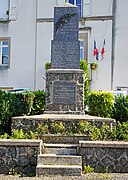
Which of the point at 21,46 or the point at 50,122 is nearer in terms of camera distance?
the point at 50,122

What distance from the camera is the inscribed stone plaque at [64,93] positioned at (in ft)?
32.3

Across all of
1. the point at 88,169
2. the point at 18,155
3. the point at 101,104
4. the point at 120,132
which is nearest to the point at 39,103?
the point at 101,104

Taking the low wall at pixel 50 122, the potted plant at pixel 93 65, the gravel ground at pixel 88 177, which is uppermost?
the potted plant at pixel 93 65

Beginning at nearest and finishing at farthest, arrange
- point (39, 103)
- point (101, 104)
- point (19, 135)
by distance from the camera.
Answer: point (19, 135) < point (101, 104) < point (39, 103)

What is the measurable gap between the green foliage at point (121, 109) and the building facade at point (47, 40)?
717 centimetres

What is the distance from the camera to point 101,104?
450 inches

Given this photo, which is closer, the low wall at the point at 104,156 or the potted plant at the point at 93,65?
the low wall at the point at 104,156

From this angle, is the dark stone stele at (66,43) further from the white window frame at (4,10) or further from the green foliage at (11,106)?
the white window frame at (4,10)

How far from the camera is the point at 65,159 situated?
6914 millimetres

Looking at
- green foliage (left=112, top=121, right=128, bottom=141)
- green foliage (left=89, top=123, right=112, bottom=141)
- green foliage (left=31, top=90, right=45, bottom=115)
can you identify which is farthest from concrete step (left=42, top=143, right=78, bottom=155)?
green foliage (left=31, top=90, right=45, bottom=115)

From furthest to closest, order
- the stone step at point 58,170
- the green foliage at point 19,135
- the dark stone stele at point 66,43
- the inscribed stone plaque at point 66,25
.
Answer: the inscribed stone plaque at point 66,25
the dark stone stele at point 66,43
the green foliage at point 19,135
the stone step at point 58,170

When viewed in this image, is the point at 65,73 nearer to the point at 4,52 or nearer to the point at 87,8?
the point at 87,8

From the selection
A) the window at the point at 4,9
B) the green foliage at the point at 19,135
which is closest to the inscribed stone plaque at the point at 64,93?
the green foliage at the point at 19,135

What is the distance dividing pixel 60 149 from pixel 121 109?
3486mm
